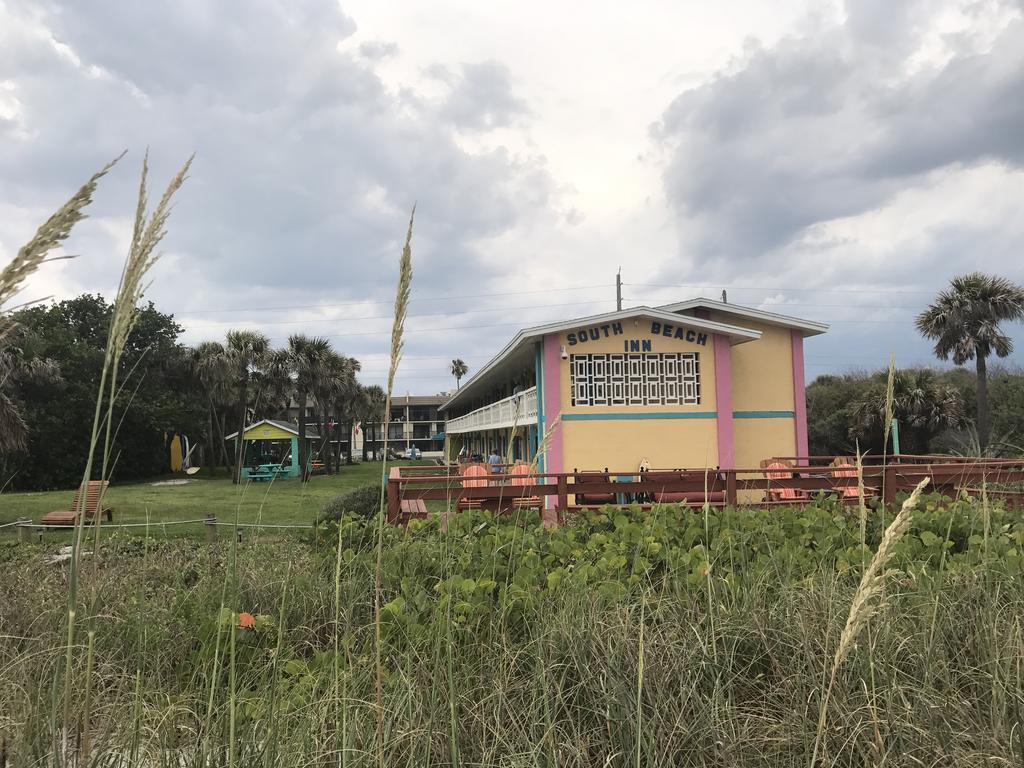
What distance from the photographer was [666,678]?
106 inches

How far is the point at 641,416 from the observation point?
1934cm

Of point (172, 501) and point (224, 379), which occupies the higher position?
point (224, 379)

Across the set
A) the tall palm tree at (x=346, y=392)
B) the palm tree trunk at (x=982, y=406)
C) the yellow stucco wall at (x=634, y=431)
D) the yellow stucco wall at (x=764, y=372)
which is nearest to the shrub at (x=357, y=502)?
the yellow stucco wall at (x=634, y=431)

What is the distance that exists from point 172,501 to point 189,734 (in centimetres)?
2399

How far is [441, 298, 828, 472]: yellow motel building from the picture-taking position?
1916 cm

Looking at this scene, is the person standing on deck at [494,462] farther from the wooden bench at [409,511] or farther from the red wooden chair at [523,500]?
the wooden bench at [409,511]

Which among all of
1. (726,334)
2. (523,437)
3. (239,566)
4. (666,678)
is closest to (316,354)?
(523,437)

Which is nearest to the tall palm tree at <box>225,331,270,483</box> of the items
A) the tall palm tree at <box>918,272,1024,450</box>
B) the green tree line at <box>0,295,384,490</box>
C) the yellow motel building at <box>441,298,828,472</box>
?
the green tree line at <box>0,295,384,490</box>

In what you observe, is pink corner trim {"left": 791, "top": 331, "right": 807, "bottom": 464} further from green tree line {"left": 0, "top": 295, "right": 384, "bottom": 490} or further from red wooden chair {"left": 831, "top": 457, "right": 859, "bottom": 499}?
green tree line {"left": 0, "top": 295, "right": 384, "bottom": 490}

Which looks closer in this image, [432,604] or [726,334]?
[432,604]

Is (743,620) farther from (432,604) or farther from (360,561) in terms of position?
(360,561)

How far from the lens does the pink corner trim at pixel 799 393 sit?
20.8 meters

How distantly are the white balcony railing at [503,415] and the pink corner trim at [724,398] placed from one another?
503 cm

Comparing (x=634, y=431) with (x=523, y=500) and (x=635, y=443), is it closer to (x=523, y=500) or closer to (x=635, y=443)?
(x=635, y=443)
